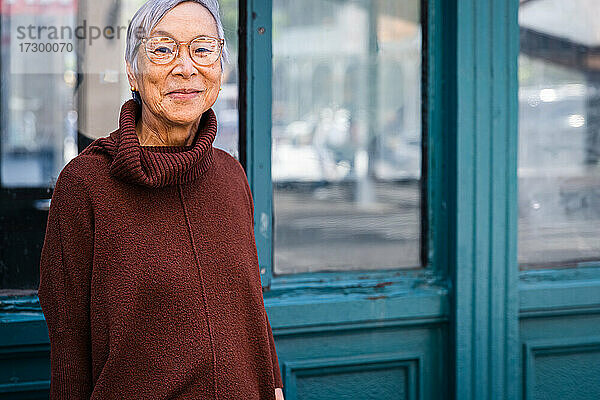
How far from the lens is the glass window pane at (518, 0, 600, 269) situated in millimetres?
2746

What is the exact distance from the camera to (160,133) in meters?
1.59

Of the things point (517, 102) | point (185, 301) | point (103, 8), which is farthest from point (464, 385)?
point (103, 8)

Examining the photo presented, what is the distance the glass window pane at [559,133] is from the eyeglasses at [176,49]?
5.22 feet

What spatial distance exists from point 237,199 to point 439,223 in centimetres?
115

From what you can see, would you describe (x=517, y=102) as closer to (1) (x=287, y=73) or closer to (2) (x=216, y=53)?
(1) (x=287, y=73)

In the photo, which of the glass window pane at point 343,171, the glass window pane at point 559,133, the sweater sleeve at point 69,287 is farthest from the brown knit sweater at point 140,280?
the glass window pane at point 559,133

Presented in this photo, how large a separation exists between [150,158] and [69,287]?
1.04 feet

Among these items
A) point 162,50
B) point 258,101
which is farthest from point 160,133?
point 258,101

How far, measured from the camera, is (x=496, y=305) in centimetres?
250

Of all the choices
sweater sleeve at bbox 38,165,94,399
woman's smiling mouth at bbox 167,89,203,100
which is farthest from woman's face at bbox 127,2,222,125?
sweater sleeve at bbox 38,165,94,399

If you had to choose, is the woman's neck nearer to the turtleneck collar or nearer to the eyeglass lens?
the turtleneck collar

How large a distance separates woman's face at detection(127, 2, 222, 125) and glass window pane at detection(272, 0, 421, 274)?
3.25ft

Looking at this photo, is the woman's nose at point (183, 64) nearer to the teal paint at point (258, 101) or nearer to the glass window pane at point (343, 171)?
the teal paint at point (258, 101)

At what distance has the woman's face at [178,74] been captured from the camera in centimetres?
151
